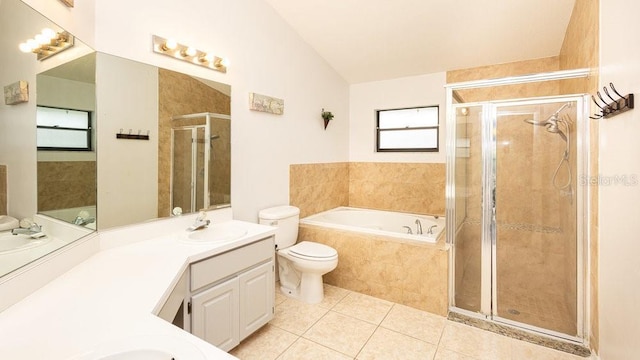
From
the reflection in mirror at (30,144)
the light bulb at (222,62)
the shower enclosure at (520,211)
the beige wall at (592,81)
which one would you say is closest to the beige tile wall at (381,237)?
the shower enclosure at (520,211)

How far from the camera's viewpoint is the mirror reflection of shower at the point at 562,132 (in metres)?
2.17

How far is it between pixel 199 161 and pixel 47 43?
114cm

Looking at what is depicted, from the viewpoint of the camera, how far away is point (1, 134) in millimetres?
994

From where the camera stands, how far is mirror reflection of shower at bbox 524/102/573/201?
7.11 ft

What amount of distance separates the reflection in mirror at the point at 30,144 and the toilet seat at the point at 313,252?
158 cm

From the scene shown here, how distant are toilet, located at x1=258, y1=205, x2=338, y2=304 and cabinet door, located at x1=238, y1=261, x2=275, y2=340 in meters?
0.50

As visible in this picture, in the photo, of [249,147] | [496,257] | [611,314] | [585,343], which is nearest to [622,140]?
[611,314]

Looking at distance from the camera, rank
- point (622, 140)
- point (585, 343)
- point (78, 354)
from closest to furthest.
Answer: point (78, 354)
point (622, 140)
point (585, 343)

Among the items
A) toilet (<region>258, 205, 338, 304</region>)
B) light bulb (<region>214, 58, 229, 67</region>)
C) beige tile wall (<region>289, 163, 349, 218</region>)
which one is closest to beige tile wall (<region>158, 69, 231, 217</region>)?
light bulb (<region>214, 58, 229, 67</region>)

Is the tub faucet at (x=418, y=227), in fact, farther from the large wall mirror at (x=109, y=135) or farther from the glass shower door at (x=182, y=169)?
the glass shower door at (x=182, y=169)

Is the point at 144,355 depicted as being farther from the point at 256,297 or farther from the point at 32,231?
the point at 256,297

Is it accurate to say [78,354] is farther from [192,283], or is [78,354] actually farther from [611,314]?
[611,314]

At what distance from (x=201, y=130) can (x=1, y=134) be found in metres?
1.33

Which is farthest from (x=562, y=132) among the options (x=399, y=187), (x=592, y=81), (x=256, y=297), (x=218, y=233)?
(x=218, y=233)
